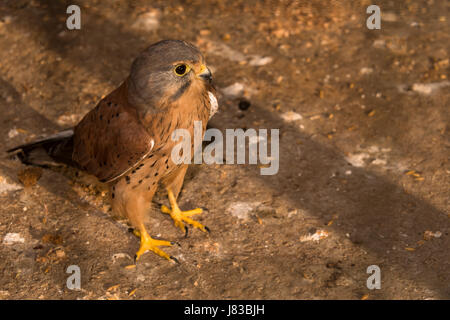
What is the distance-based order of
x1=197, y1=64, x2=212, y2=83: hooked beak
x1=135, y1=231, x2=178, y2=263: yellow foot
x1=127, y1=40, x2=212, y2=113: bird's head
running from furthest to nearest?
x1=135, y1=231, x2=178, y2=263: yellow foot → x1=197, y1=64, x2=212, y2=83: hooked beak → x1=127, y1=40, x2=212, y2=113: bird's head

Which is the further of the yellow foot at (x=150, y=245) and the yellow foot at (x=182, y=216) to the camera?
the yellow foot at (x=182, y=216)

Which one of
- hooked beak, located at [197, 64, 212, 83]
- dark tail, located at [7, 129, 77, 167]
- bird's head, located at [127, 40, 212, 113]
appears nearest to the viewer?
bird's head, located at [127, 40, 212, 113]

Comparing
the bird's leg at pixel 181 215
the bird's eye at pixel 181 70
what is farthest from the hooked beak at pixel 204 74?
the bird's leg at pixel 181 215

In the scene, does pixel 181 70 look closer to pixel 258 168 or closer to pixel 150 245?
pixel 150 245

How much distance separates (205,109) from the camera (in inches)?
150

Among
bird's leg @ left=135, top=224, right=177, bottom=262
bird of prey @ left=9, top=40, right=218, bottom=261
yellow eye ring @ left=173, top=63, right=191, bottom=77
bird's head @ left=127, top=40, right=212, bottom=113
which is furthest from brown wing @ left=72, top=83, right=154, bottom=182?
bird's leg @ left=135, top=224, right=177, bottom=262

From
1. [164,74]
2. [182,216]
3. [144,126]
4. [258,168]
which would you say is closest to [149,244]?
[182,216]

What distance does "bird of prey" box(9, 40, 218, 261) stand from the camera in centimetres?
346

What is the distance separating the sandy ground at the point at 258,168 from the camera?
3.92 m

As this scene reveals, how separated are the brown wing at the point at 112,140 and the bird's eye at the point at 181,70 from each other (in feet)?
1.38

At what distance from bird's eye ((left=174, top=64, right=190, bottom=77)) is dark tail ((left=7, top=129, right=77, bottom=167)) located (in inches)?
49.6

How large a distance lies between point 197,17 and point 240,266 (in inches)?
144

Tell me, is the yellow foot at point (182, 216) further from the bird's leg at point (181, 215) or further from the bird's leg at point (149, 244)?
the bird's leg at point (149, 244)

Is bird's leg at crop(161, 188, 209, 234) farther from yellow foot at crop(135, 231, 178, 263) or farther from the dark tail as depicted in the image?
the dark tail
